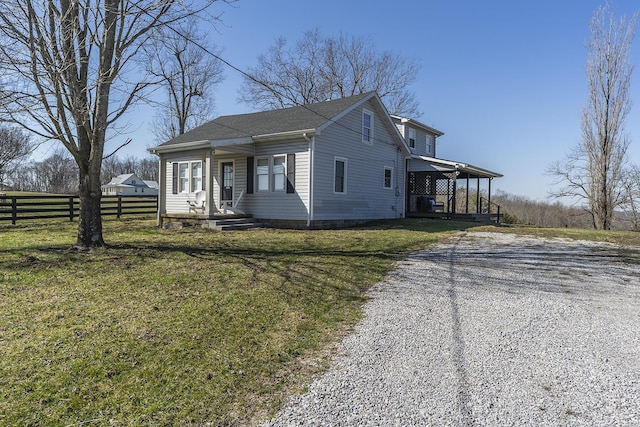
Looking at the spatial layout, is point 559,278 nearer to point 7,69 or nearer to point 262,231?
point 262,231

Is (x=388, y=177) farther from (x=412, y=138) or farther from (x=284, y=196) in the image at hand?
(x=412, y=138)

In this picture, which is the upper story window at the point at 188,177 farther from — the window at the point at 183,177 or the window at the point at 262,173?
the window at the point at 262,173

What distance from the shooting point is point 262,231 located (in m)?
12.8

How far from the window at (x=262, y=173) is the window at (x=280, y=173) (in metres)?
0.34

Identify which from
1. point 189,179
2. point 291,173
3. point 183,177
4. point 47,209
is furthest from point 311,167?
point 47,209

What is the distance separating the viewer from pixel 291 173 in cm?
1381

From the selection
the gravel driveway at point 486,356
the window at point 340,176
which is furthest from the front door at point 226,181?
the gravel driveway at point 486,356

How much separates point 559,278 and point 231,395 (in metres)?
6.05

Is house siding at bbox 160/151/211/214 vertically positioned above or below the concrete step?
above

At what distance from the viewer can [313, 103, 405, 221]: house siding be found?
1391 cm

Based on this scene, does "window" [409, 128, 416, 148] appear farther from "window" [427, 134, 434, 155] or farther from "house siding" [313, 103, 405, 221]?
"house siding" [313, 103, 405, 221]

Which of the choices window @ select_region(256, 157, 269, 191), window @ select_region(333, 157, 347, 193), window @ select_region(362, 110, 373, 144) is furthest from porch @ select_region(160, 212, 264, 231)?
window @ select_region(362, 110, 373, 144)

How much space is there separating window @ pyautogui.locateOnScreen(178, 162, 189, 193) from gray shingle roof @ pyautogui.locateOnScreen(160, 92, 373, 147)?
4.30 feet

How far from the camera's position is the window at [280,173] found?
1402 centimetres
